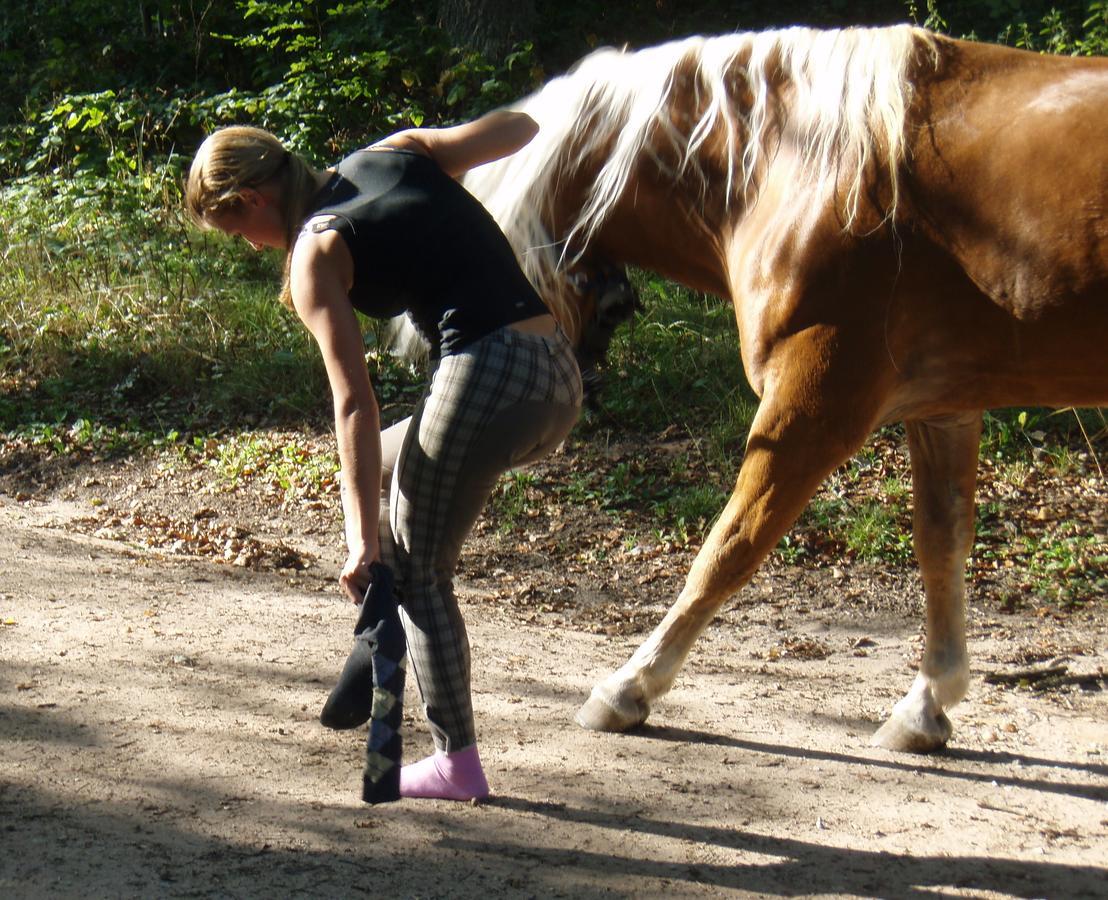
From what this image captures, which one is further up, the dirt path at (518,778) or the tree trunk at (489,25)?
the tree trunk at (489,25)

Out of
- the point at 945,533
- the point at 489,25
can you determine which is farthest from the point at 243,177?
the point at 489,25

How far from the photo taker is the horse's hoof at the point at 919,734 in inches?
145

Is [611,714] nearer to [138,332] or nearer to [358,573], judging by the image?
[358,573]

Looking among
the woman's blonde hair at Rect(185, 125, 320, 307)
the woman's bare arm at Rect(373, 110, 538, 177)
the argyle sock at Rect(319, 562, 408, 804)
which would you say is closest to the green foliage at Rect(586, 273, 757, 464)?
the woman's bare arm at Rect(373, 110, 538, 177)

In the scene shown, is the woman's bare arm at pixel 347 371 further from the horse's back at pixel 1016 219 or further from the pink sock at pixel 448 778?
the horse's back at pixel 1016 219

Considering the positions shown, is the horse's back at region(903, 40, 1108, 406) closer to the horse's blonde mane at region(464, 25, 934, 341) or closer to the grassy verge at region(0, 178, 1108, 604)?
the horse's blonde mane at region(464, 25, 934, 341)

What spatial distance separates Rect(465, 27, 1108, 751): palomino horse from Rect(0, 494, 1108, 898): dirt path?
0.27 m

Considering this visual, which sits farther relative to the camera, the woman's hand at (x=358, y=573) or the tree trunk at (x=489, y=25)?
the tree trunk at (x=489, y=25)

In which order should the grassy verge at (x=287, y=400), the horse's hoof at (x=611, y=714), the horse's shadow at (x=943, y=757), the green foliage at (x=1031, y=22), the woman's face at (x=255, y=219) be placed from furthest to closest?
the green foliage at (x=1031, y=22), the grassy verge at (x=287, y=400), the horse's hoof at (x=611, y=714), the horse's shadow at (x=943, y=757), the woman's face at (x=255, y=219)

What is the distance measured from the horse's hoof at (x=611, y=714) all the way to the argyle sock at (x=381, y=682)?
951mm

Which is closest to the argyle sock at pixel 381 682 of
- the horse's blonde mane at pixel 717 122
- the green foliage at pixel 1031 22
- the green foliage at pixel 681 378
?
the horse's blonde mane at pixel 717 122

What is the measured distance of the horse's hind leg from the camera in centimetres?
380

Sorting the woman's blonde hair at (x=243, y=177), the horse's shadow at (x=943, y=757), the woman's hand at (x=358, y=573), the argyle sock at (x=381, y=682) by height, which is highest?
the woman's blonde hair at (x=243, y=177)

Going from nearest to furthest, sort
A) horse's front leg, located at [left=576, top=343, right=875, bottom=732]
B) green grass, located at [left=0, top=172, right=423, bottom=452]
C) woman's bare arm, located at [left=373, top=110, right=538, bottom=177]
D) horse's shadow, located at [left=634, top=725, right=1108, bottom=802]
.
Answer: woman's bare arm, located at [left=373, top=110, right=538, bottom=177] < horse's front leg, located at [left=576, top=343, right=875, bottom=732] < horse's shadow, located at [left=634, top=725, right=1108, bottom=802] < green grass, located at [left=0, top=172, right=423, bottom=452]
